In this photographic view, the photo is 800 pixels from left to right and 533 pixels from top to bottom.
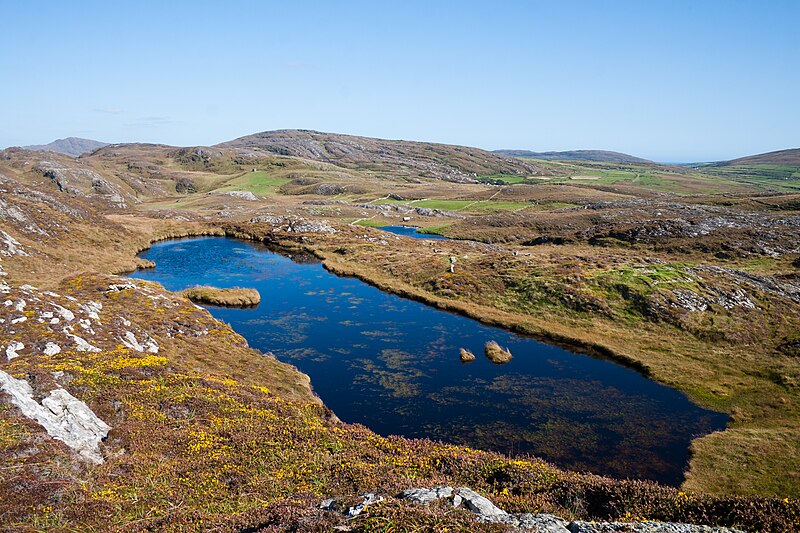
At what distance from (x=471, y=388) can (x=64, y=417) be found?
97.9 ft

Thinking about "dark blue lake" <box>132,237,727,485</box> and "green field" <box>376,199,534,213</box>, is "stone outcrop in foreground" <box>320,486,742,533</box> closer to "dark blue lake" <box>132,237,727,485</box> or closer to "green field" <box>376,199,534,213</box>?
"dark blue lake" <box>132,237,727,485</box>

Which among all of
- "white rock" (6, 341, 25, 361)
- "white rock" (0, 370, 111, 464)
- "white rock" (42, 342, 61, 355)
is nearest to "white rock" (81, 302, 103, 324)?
"white rock" (42, 342, 61, 355)

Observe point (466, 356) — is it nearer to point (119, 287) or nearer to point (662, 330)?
point (662, 330)

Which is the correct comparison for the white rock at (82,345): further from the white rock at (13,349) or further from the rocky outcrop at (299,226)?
the rocky outcrop at (299,226)

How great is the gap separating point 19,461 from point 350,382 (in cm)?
2690

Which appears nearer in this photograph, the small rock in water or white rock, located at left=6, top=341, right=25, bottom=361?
white rock, located at left=6, top=341, right=25, bottom=361

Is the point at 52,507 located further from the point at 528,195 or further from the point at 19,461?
the point at 528,195

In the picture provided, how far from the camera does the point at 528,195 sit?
19288cm

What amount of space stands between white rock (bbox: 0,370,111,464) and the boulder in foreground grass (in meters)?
34.7

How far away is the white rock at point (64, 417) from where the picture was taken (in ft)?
61.8

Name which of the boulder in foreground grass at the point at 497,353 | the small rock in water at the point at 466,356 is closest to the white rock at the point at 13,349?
the small rock in water at the point at 466,356

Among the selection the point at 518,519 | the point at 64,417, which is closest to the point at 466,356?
the point at 518,519

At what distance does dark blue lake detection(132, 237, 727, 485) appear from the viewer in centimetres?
3203

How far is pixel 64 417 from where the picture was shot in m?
20.3
